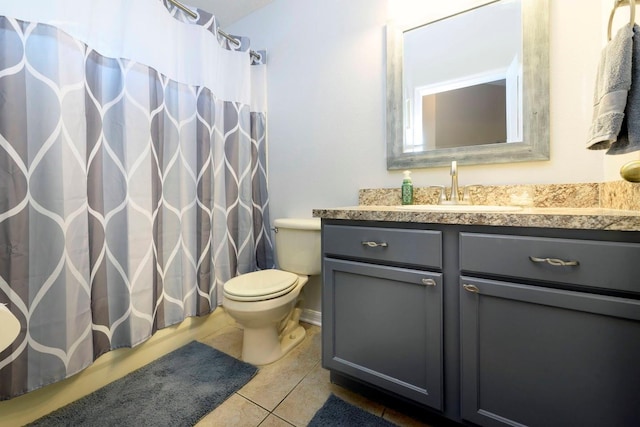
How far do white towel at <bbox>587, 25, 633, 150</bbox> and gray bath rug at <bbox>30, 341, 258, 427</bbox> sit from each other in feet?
5.26

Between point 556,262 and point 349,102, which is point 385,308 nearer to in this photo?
point 556,262

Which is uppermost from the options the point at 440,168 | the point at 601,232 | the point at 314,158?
the point at 314,158

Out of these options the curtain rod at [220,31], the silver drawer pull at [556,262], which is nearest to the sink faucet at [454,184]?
the silver drawer pull at [556,262]

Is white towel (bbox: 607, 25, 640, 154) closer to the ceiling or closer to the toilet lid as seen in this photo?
the toilet lid

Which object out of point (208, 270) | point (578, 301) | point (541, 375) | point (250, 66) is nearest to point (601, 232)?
point (578, 301)

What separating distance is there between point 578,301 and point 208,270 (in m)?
1.61

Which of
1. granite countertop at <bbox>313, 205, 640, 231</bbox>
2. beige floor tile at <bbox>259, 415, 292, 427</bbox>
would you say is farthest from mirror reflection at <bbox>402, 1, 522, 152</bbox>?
beige floor tile at <bbox>259, 415, 292, 427</bbox>

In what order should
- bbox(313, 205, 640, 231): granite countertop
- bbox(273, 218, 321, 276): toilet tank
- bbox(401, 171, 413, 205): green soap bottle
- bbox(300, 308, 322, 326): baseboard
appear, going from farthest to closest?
bbox(300, 308, 322, 326): baseboard
bbox(273, 218, 321, 276): toilet tank
bbox(401, 171, 413, 205): green soap bottle
bbox(313, 205, 640, 231): granite countertop

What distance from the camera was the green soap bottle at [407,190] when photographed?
1336 mm

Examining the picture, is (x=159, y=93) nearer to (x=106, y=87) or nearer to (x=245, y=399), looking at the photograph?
(x=106, y=87)

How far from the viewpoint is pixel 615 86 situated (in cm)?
70

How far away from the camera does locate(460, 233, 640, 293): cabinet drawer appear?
65 cm

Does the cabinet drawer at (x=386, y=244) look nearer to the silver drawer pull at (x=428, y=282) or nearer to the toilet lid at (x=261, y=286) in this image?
the silver drawer pull at (x=428, y=282)

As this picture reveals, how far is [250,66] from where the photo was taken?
6.10 feet
